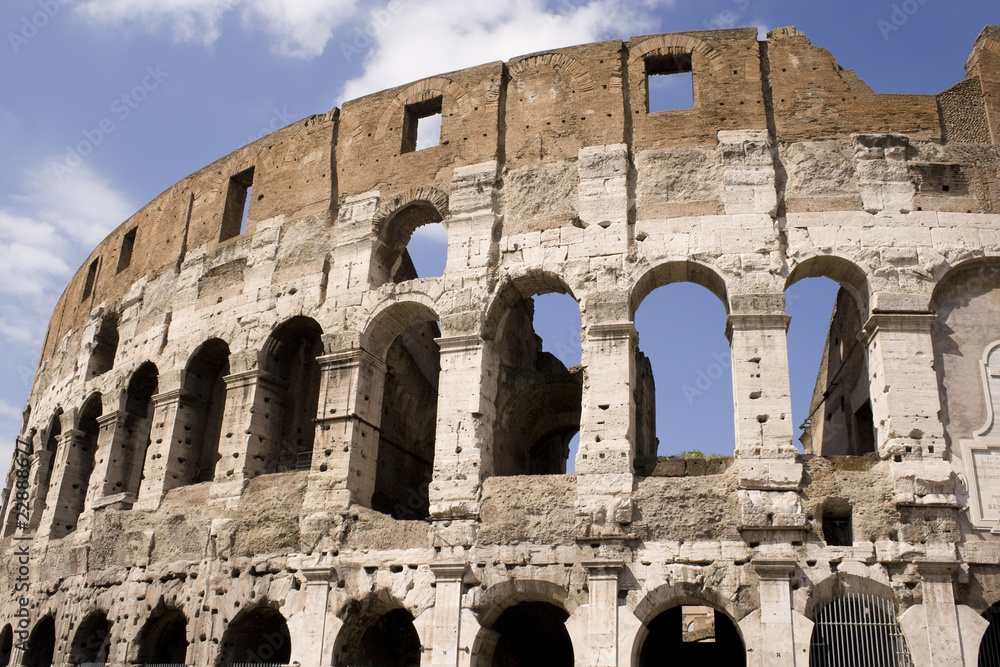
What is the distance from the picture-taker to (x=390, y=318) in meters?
12.9

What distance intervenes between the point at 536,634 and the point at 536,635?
0.05 feet

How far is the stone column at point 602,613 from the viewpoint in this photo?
Result: 975cm

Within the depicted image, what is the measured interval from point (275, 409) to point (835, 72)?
359 inches

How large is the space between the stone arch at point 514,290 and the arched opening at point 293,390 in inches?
123

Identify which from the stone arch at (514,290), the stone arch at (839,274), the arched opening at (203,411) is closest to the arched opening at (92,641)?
the arched opening at (203,411)

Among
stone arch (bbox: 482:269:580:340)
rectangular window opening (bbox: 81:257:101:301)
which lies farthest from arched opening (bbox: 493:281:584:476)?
rectangular window opening (bbox: 81:257:101:301)

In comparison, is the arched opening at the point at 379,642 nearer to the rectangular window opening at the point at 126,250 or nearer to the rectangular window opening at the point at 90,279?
the rectangular window opening at the point at 126,250

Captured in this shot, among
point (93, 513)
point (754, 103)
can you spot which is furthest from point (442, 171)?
point (93, 513)

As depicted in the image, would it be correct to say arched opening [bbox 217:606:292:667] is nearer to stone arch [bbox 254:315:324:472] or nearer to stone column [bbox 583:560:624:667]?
stone arch [bbox 254:315:324:472]

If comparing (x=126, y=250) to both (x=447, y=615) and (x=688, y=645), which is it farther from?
(x=688, y=645)

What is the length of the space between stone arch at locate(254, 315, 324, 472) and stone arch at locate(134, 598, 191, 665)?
2.39 metres

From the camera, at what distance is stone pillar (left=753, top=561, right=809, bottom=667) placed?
933 cm

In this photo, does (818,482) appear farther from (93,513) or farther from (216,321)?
(93,513)

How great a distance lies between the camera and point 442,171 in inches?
522
